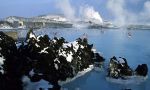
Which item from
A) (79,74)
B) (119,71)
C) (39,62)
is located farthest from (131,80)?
(39,62)

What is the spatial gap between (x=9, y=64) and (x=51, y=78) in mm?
4136

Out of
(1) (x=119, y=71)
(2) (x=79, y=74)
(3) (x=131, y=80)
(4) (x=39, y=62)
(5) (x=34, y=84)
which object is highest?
(4) (x=39, y=62)

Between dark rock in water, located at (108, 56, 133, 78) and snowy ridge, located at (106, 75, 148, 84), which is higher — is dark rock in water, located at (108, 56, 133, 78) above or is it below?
above

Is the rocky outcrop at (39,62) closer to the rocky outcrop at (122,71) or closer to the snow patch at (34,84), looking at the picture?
the snow patch at (34,84)

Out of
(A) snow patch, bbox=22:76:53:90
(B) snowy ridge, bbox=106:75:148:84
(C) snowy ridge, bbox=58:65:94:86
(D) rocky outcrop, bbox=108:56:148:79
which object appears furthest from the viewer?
(D) rocky outcrop, bbox=108:56:148:79

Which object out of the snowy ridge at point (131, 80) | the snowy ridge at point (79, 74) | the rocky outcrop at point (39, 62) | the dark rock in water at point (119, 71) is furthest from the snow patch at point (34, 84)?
the dark rock in water at point (119, 71)

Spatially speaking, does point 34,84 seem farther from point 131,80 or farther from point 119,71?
point 119,71

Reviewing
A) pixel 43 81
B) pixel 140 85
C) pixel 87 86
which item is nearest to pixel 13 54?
pixel 43 81

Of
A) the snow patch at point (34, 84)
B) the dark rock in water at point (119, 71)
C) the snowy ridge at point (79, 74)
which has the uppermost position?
the snow patch at point (34, 84)

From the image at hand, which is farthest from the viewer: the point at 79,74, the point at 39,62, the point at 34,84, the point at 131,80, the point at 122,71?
the point at 79,74

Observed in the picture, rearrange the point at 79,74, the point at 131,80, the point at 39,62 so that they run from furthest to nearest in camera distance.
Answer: the point at 79,74, the point at 131,80, the point at 39,62

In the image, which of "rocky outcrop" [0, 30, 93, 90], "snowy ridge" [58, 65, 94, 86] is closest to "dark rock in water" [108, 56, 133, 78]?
"snowy ridge" [58, 65, 94, 86]

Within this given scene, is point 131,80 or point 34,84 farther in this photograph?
point 131,80

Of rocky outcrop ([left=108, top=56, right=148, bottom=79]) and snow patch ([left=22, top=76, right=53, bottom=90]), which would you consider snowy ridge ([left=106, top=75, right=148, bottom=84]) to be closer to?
rocky outcrop ([left=108, top=56, right=148, bottom=79])
